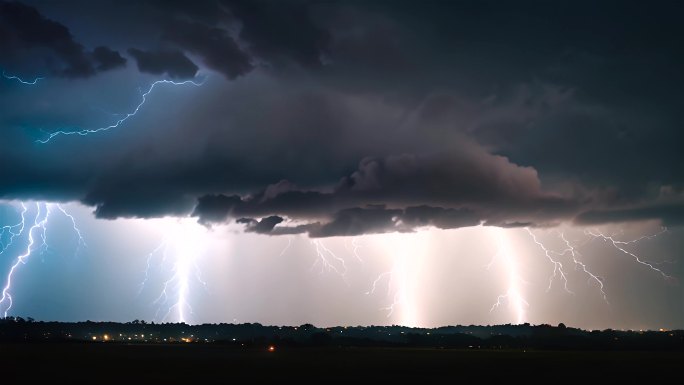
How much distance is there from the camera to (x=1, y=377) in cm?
7219

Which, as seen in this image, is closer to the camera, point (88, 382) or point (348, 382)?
point (88, 382)

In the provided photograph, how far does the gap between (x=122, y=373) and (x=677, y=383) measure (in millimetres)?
63067

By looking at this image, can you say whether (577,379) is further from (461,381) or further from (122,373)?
(122,373)

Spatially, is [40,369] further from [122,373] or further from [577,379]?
[577,379]

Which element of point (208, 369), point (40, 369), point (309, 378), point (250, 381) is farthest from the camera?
point (208, 369)

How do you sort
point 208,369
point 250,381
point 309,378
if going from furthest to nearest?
point 208,369
point 309,378
point 250,381

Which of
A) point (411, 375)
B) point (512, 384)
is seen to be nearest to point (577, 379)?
point (512, 384)

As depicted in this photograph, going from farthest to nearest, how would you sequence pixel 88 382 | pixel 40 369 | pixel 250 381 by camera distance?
1. pixel 40 369
2. pixel 250 381
3. pixel 88 382

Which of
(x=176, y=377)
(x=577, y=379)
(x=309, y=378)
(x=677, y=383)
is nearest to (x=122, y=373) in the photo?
(x=176, y=377)

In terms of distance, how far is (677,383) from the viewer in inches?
3019

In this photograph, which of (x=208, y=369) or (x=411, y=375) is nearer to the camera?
(x=411, y=375)

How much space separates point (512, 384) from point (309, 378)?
22.3 m

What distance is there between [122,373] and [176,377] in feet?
32.6

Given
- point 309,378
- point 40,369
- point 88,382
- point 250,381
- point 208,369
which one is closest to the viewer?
point 88,382
